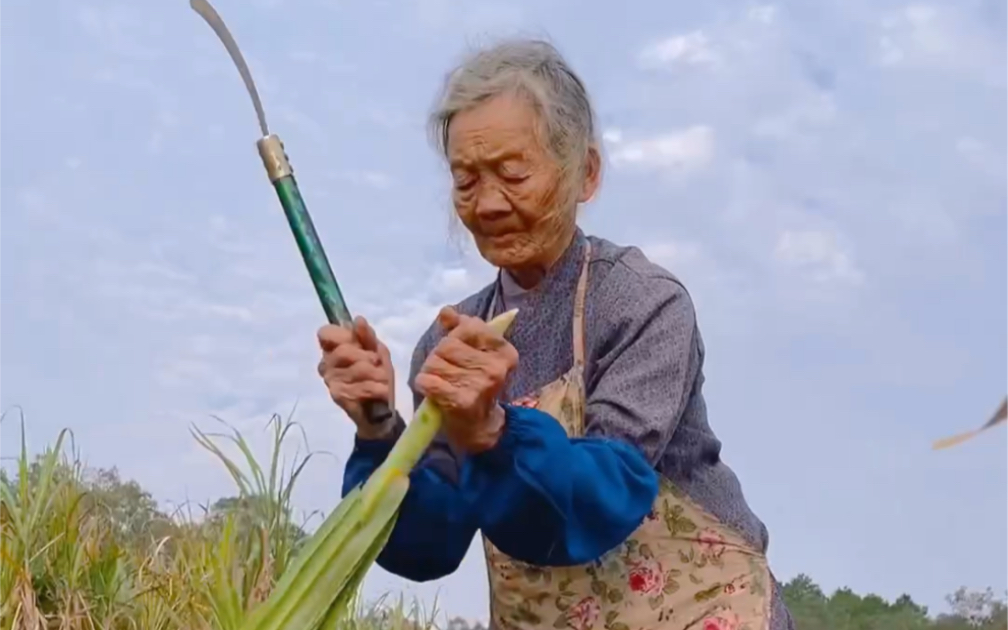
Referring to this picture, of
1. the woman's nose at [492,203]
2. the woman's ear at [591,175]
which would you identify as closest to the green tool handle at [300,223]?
the woman's nose at [492,203]

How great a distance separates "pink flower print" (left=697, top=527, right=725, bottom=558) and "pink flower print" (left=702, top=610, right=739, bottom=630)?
0.17 feet

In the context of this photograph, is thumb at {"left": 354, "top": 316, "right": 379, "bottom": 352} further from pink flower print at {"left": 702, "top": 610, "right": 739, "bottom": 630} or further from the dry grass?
the dry grass

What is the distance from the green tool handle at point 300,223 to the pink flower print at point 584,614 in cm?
41

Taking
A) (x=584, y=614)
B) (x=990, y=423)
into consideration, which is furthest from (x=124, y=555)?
(x=990, y=423)

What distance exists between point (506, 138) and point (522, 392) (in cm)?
25

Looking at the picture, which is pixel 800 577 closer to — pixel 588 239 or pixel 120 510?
pixel 588 239

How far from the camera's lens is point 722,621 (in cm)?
115

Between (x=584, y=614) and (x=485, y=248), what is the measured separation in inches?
13.5

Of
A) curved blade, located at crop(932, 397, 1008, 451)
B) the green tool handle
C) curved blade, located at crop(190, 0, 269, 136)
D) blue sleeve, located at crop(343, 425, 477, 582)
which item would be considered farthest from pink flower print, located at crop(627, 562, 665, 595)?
curved blade, located at crop(932, 397, 1008, 451)

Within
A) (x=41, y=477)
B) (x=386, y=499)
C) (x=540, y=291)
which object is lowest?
(x=386, y=499)

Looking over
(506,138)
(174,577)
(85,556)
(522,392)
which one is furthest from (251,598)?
(506,138)

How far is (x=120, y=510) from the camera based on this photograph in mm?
3715

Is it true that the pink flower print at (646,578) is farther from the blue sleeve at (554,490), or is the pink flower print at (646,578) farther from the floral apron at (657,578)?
the blue sleeve at (554,490)

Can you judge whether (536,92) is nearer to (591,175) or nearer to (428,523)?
(591,175)
